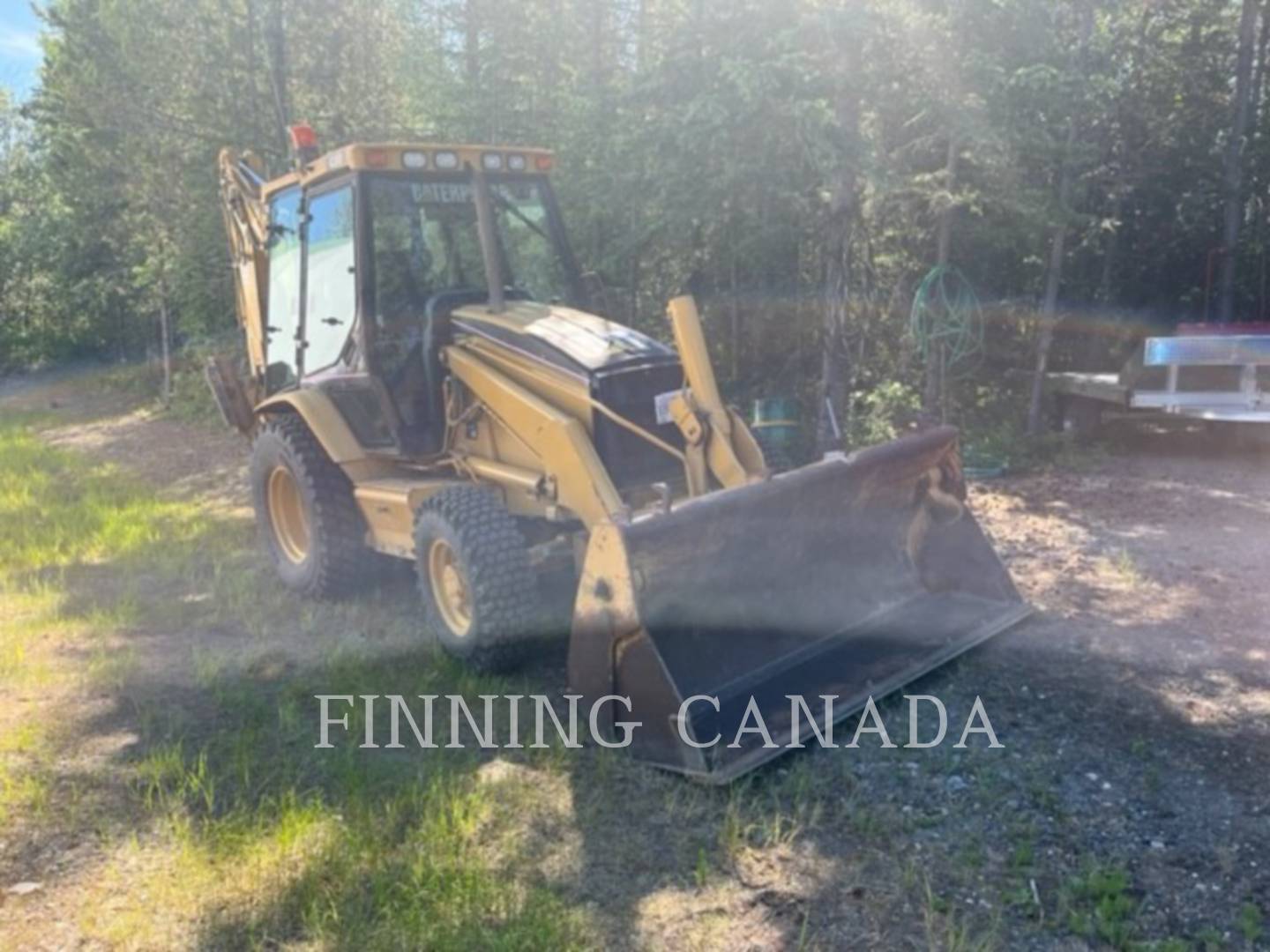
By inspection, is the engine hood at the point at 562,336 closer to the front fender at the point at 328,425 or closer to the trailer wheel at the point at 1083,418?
the front fender at the point at 328,425

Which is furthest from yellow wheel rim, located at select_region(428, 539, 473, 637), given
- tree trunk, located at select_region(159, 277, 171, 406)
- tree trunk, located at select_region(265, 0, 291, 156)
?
tree trunk, located at select_region(159, 277, 171, 406)

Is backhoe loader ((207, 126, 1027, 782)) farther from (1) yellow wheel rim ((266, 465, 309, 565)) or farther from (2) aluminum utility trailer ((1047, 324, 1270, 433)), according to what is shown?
(2) aluminum utility trailer ((1047, 324, 1270, 433))

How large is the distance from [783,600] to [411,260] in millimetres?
2460

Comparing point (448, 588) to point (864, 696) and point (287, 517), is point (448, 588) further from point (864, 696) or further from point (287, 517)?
point (287, 517)

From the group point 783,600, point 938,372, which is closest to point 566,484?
point 783,600

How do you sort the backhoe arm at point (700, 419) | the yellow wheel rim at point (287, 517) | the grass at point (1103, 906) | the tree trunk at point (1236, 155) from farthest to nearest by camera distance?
the tree trunk at point (1236, 155), the yellow wheel rim at point (287, 517), the backhoe arm at point (700, 419), the grass at point (1103, 906)

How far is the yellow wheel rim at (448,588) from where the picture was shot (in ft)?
15.6

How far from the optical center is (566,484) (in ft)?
15.4

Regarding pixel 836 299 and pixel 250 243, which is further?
pixel 836 299

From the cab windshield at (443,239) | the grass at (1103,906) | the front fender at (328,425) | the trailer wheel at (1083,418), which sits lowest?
the grass at (1103,906)

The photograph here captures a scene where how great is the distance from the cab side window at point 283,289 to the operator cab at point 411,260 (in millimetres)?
340

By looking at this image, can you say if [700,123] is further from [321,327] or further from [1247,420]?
[1247,420]

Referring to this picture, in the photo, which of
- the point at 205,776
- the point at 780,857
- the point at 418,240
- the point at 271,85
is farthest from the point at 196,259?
the point at 780,857

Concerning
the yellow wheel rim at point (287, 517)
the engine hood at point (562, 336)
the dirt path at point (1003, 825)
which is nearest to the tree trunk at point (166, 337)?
the yellow wheel rim at point (287, 517)
